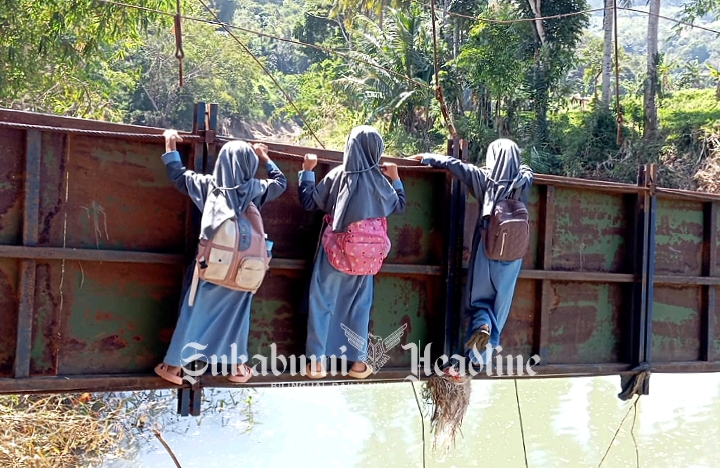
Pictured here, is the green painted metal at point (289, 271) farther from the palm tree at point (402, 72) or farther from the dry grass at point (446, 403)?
the palm tree at point (402, 72)

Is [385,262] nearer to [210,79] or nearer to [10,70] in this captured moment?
[10,70]

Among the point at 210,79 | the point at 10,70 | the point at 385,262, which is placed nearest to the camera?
the point at 385,262

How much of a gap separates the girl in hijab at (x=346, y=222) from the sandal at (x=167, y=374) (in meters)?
0.74

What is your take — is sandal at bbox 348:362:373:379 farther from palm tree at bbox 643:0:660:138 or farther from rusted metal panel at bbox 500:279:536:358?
palm tree at bbox 643:0:660:138

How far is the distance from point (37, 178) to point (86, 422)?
4738 mm

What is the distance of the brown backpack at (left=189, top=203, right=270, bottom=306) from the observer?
3707mm

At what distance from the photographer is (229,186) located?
12.6ft

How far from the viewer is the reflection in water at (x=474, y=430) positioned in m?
10.3

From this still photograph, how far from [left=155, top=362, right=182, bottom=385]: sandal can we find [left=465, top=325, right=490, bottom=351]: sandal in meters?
1.73

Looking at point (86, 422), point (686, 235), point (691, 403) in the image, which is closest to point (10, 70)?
point (86, 422)

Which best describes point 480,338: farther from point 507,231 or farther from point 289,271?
point 289,271

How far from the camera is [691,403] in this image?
41.6ft

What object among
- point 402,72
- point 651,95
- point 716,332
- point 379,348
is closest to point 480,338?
point 379,348

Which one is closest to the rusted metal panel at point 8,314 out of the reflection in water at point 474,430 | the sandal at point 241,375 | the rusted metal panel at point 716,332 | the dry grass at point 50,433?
the sandal at point 241,375
